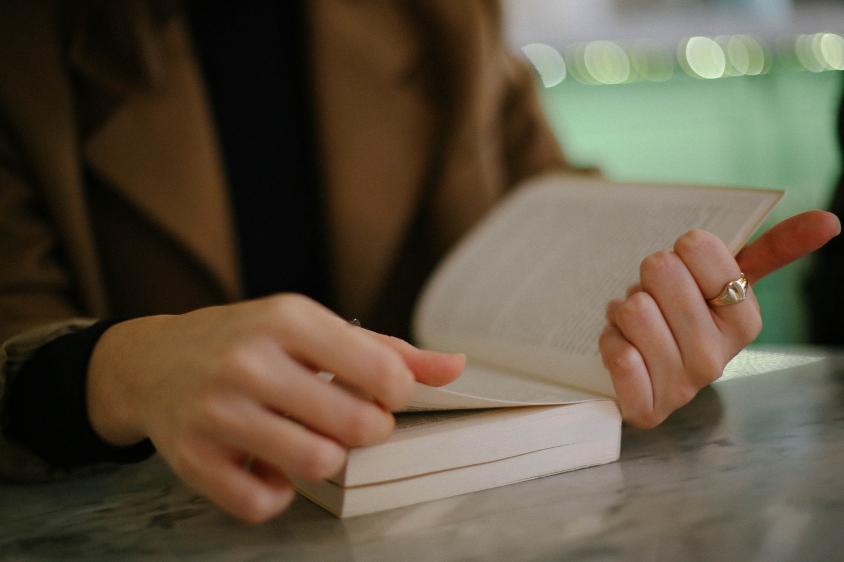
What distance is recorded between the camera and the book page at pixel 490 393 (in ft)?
1.07

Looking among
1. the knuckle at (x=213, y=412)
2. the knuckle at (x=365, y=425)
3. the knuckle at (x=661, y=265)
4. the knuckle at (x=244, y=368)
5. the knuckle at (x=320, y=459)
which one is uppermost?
the knuckle at (x=661, y=265)

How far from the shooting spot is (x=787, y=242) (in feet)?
1.23

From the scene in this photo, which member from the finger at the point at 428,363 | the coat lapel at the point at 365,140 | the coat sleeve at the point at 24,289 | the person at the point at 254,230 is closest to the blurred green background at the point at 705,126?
the person at the point at 254,230

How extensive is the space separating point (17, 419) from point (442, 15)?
684mm

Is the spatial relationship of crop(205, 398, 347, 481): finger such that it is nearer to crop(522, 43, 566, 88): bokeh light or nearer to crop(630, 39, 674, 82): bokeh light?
crop(522, 43, 566, 88): bokeh light

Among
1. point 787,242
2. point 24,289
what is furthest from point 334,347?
point 24,289

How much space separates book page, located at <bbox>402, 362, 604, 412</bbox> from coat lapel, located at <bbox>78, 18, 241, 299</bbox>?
424 mm

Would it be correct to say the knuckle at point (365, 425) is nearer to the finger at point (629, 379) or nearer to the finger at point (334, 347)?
the finger at point (334, 347)

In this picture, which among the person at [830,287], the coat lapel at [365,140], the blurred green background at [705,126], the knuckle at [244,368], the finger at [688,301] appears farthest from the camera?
the blurred green background at [705,126]

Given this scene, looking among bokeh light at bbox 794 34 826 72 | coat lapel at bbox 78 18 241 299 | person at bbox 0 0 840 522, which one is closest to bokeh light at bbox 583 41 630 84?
bokeh light at bbox 794 34 826 72

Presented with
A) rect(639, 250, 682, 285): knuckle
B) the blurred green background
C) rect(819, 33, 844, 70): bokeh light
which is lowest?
the blurred green background

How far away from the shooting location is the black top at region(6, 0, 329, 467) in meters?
0.86

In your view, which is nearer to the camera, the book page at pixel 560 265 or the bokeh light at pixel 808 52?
the book page at pixel 560 265

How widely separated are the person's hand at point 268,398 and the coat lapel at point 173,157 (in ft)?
1.62
